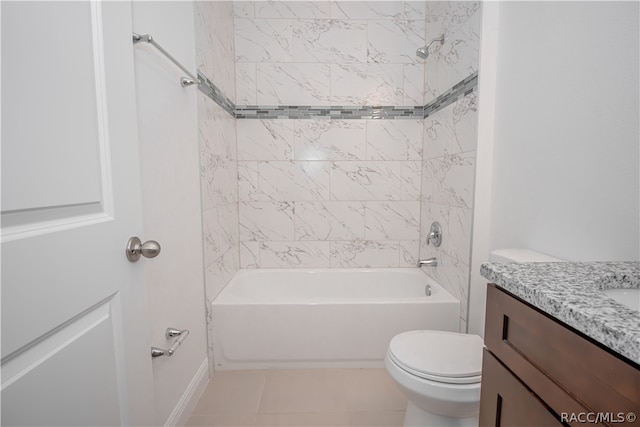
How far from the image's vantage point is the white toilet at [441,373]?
3.64 feet

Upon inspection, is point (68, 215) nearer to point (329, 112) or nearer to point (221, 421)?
point (221, 421)

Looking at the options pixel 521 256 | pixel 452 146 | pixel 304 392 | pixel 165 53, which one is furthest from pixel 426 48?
pixel 304 392

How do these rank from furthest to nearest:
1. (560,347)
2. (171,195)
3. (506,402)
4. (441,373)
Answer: (171,195) → (441,373) → (506,402) → (560,347)

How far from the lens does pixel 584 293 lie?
59cm

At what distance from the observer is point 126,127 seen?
0.80 metres

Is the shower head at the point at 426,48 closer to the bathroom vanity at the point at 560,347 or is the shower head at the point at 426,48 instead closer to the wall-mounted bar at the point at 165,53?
the wall-mounted bar at the point at 165,53

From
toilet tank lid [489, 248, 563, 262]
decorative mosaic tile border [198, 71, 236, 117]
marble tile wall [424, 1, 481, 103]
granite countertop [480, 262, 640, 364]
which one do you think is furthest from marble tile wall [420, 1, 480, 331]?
decorative mosaic tile border [198, 71, 236, 117]

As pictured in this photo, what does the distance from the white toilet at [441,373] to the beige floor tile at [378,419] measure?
0.24 meters

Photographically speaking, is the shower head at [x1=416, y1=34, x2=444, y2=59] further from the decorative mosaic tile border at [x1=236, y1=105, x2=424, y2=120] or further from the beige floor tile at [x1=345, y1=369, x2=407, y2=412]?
the beige floor tile at [x1=345, y1=369, x2=407, y2=412]

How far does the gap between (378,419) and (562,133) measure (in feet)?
5.18

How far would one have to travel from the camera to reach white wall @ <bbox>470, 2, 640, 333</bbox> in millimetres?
952

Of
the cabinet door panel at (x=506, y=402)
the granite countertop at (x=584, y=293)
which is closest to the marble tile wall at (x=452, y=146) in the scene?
the granite countertop at (x=584, y=293)

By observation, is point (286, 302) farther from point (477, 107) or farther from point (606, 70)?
point (606, 70)

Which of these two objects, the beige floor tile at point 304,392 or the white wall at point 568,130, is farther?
the beige floor tile at point 304,392
